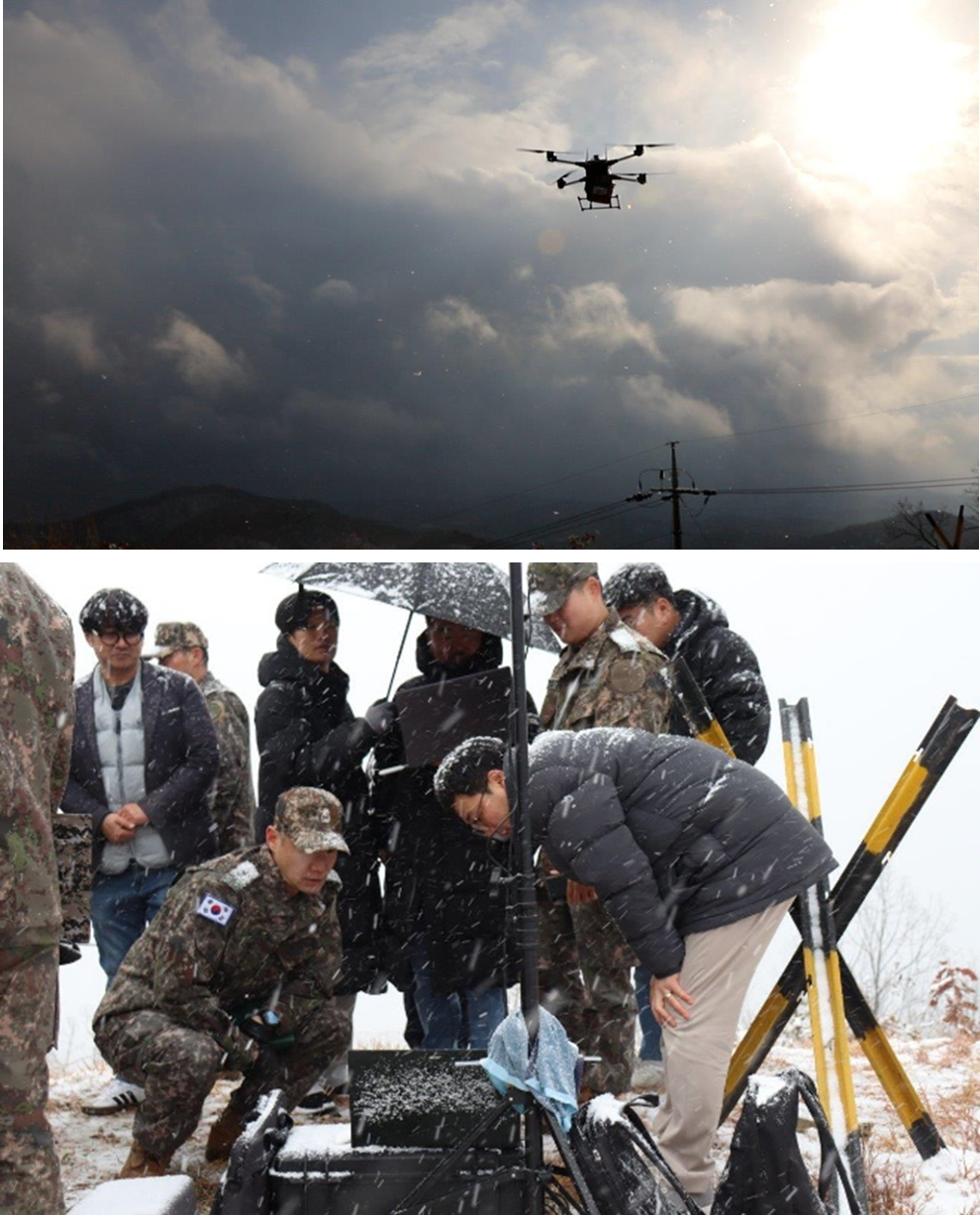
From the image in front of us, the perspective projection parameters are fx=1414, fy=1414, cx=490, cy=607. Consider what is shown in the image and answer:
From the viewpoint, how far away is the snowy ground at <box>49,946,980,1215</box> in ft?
12.1

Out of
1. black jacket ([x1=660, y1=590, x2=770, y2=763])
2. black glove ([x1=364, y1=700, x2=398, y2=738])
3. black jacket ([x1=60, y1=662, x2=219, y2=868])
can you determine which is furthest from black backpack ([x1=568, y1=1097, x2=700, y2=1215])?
black jacket ([x1=60, y1=662, x2=219, y2=868])

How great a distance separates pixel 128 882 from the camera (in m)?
4.40

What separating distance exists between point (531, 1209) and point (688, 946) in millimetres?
754

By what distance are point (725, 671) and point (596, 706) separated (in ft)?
2.18

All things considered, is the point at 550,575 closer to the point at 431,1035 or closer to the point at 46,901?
the point at 431,1035

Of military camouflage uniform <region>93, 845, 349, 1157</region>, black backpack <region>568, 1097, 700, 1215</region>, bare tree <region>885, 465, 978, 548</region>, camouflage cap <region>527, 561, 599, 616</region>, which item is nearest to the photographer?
black backpack <region>568, 1097, 700, 1215</region>

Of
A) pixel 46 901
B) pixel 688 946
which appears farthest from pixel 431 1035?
pixel 46 901

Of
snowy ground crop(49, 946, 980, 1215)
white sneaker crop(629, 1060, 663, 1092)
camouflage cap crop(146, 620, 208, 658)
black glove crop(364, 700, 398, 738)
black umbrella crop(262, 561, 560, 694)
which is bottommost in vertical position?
snowy ground crop(49, 946, 980, 1215)

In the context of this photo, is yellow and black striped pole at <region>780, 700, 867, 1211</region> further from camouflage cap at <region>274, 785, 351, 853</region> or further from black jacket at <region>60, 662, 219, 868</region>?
black jacket at <region>60, 662, 219, 868</region>

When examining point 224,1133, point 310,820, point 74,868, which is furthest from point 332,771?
point 74,868

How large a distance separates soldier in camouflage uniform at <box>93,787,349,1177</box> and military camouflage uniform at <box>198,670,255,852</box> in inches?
37.0

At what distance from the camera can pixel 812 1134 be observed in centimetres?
420

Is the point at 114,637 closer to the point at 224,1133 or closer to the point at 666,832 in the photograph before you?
the point at 224,1133

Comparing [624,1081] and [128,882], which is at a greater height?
[128,882]
